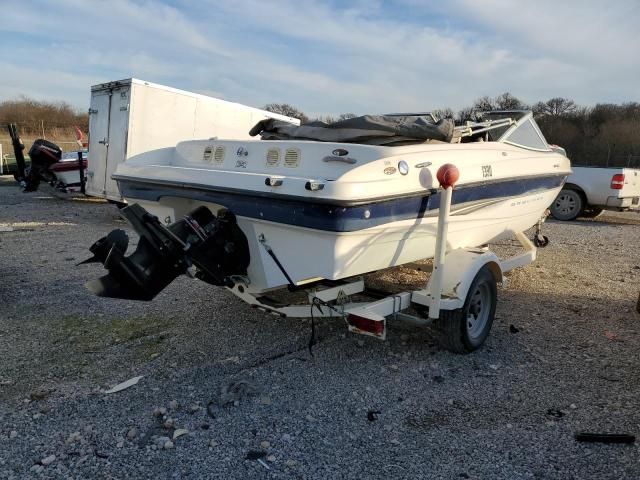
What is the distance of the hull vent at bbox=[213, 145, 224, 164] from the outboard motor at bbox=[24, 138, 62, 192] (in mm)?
10605

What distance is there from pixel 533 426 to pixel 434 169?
181 centimetres

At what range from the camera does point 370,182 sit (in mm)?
3293

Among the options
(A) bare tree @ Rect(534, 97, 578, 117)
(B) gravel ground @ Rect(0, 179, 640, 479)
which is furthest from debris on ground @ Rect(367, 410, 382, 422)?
(A) bare tree @ Rect(534, 97, 578, 117)

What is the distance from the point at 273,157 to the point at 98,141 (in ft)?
26.3

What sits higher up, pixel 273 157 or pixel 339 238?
pixel 273 157

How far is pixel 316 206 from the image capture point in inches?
125

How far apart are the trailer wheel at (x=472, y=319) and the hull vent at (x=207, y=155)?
7.36ft

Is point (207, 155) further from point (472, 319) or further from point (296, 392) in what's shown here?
point (472, 319)

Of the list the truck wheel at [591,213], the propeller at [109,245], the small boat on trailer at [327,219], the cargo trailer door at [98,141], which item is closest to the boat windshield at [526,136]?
the small boat on trailer at [327,219]

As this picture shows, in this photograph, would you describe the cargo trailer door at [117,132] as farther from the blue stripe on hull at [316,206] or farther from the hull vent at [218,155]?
the hull vent at [218,155]

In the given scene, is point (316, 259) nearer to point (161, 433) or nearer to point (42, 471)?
point (161, 433)

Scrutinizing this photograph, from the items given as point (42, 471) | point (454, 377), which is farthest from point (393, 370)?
point (42, 471)

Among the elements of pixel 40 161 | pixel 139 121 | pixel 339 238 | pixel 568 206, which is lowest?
pixel 339 238

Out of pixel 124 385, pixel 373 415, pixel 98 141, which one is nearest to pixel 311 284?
pixel 373 415
